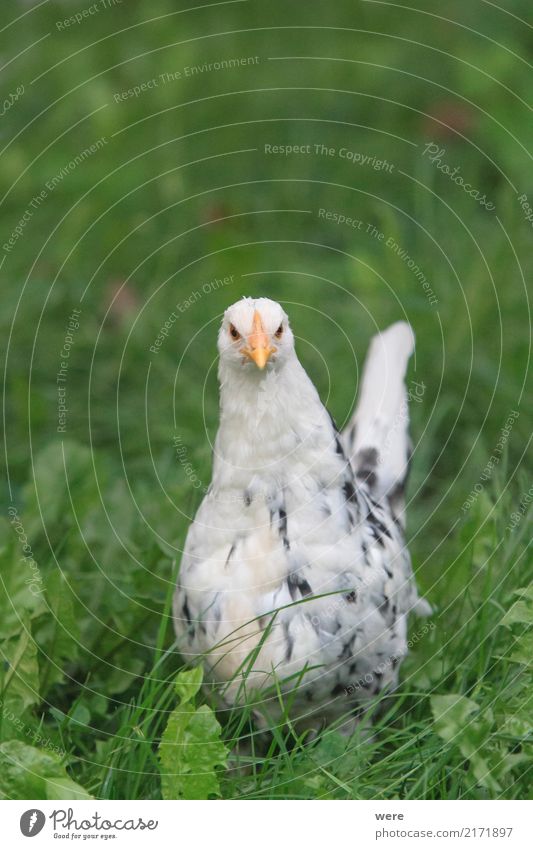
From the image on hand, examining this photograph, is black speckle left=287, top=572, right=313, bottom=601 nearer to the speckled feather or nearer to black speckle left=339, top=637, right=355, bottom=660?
the speckled feather

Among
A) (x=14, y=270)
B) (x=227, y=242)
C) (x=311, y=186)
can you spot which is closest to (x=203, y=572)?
(x=227, y=242)

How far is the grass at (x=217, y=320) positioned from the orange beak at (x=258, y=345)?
2.38 ft

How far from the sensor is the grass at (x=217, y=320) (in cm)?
256

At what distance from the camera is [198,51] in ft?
17.2

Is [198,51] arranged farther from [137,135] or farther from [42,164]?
[42,164]

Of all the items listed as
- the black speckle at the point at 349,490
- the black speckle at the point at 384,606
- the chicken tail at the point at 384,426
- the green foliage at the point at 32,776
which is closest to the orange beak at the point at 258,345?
the black speckle at the point at 349,490

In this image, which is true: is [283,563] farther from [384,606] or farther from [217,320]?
[217,320]

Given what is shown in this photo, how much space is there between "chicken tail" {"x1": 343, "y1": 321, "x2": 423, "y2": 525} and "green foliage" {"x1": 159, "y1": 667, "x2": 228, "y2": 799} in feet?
2.57

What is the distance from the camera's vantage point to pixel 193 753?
2.39 m

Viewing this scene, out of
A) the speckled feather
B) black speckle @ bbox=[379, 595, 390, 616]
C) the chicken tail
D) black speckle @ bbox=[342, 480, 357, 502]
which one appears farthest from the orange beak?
the chicken tail

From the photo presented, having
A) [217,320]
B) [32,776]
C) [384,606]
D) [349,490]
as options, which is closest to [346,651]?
[384,606]

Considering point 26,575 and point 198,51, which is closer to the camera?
point 26,575

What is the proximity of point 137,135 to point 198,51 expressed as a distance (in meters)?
0.55
